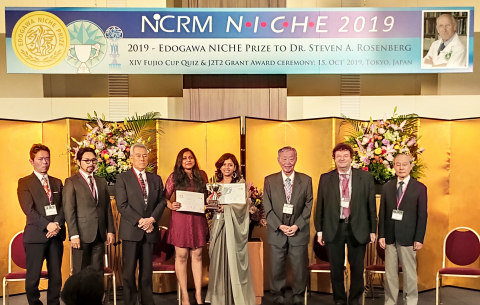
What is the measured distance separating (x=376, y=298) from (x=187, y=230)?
A: 2.37 meters

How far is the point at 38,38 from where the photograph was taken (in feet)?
20.1

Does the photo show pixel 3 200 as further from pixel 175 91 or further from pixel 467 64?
pixel 467 64

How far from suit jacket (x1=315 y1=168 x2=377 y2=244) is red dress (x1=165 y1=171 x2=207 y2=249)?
48.2 inches

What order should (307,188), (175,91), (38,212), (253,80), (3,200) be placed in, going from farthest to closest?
(175,91) → (253,80) → (3,200) → (307,188) → (38,212)

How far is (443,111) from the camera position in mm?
6898

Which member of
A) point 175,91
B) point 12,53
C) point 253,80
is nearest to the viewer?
point 12,53

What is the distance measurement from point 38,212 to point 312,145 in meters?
3.19

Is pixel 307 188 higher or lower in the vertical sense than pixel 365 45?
lower

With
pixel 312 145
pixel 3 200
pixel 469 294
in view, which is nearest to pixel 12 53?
pixel 3 200

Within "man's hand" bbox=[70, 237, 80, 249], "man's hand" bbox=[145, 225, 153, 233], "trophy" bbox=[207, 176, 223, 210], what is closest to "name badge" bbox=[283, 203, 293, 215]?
"trophy" bbox=[207, 176, 223, 210]

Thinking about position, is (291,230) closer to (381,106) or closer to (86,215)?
(86,215)

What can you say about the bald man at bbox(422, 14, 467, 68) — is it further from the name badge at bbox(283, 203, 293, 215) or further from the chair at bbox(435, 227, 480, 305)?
the name badge at bbox(283, 203, 293, 215)

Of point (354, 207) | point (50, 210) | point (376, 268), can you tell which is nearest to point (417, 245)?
point (376, 268)

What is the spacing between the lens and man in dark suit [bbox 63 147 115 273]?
4.71 m
